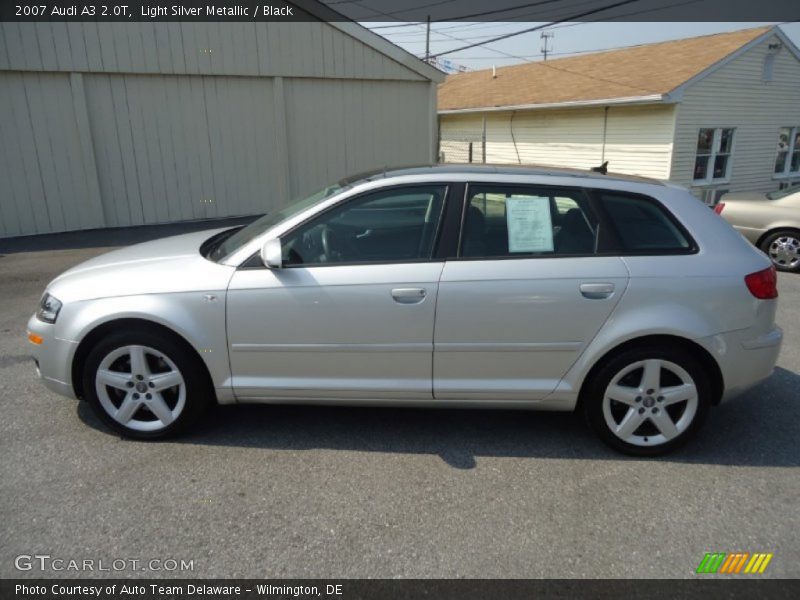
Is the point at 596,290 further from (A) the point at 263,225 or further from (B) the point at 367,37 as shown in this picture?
(B) the point at 367,37

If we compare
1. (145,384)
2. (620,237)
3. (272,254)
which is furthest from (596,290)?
(145,384)

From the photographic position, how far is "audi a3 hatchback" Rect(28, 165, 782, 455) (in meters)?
2.99

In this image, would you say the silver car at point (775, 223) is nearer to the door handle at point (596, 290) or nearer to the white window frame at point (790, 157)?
the door handle at point (596, 290)

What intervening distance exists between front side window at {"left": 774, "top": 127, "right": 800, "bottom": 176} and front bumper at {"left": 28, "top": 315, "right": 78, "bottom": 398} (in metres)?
20.1

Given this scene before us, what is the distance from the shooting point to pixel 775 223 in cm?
788

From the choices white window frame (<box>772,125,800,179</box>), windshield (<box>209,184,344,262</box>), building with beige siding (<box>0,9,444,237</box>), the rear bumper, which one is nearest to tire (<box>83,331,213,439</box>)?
windshield (<box>209,184,344,262</box>)

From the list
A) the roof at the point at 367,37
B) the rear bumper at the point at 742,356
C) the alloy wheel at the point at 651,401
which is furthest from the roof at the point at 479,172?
the roof at the point at 367,37

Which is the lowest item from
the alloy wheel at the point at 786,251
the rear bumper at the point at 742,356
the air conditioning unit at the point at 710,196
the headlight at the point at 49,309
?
the air conditioning unit at the point at 710,196

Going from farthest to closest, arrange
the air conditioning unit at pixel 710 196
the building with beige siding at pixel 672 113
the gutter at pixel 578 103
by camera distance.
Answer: the air conditioning unit at pixel 710 196 → the building with beige siding at pixel 672 113 → the gutter at pixel 578 103

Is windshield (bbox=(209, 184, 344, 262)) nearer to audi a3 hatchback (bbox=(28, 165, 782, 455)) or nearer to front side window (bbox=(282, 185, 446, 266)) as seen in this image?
audi a3 hatchback (bbox=(28, 165, 782, 455))

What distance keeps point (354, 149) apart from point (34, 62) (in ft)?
19.1

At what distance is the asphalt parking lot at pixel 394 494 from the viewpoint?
2428 millimetres

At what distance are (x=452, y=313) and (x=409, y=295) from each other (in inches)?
10.1

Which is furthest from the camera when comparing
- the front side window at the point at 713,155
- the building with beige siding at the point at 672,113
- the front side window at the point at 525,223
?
the front side window at the point at 713,155
